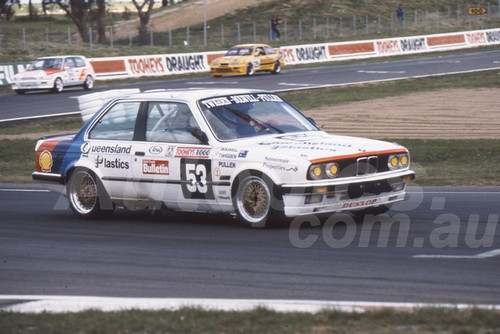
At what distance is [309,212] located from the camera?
9.84 meters

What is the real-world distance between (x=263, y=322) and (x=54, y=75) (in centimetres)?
3190

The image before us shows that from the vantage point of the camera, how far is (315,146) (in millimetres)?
10180

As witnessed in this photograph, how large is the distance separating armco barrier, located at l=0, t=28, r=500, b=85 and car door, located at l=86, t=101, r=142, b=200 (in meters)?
29.3

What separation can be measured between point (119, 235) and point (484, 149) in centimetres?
918

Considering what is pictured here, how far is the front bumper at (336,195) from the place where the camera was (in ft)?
32.1

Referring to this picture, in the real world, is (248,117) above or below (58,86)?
above

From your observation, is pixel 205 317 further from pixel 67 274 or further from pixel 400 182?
pixel 400 182

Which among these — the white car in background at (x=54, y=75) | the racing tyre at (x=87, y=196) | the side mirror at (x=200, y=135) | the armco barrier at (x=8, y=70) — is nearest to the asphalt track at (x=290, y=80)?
the white car in background at (x=54, y=75)

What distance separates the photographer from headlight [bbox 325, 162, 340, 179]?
9852 mm

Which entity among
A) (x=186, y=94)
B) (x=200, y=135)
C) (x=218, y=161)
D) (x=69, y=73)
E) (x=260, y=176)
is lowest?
(x=69, y=73)

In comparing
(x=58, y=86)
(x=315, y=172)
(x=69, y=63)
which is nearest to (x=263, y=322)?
(x=315, y=172)

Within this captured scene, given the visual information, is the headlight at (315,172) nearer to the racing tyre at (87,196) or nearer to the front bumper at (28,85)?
the racing tyre at (87,196)

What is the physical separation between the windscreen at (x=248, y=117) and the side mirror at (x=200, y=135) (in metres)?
0.11

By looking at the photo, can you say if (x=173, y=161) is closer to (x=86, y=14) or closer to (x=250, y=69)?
(x=250, y=69)
